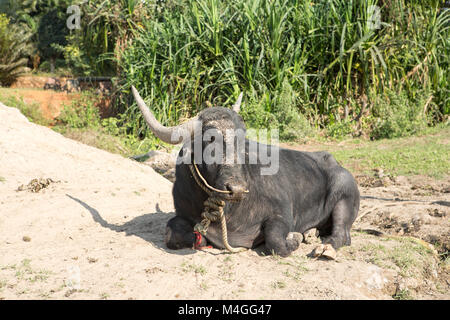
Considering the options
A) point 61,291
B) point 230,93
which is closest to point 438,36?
point 230,93

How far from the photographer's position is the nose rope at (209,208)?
11.0 ft

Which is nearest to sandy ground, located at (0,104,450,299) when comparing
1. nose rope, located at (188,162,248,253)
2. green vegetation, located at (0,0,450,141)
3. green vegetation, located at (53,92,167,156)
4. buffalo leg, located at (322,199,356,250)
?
buffalo leg, located at (322,199,356,250)

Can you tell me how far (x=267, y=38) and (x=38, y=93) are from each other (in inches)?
241

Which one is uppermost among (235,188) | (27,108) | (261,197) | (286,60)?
(286,60)

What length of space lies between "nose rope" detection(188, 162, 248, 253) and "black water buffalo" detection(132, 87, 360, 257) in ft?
0.18

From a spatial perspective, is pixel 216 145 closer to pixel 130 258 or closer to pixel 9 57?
pixel 130 258

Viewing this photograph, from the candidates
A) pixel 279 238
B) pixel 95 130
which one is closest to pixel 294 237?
pixel 279 238

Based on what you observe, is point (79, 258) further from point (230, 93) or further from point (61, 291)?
point (230, 93)

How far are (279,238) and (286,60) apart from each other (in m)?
7.49

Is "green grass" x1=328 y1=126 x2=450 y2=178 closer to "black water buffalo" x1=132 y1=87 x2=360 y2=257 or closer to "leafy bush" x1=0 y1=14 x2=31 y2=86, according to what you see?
"black water buffalo" x1=132 y1=87 x2=360 y2=257

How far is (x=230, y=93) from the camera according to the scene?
10.4 metres

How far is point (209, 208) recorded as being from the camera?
3.46 metres

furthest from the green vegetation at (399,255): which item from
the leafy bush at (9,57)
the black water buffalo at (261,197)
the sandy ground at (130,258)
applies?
the leafy bush at (9,57)

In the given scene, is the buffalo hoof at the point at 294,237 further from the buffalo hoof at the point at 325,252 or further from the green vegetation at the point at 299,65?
the green vegetation at the point at 299,65
